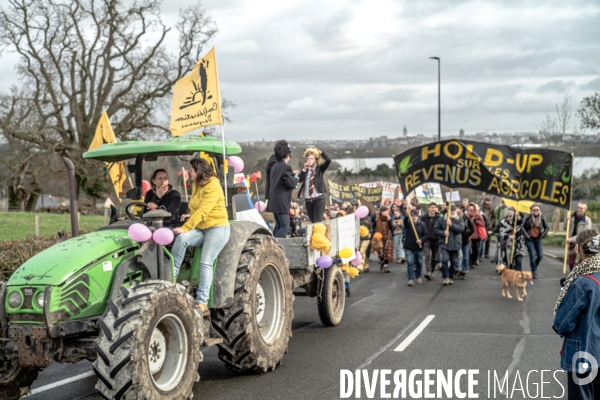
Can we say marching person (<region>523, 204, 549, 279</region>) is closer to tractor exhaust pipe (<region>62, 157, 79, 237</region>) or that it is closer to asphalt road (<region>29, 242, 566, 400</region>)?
asphalt road (<region>29, 242, 566, 400</region>)

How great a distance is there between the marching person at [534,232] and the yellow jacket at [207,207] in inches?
497

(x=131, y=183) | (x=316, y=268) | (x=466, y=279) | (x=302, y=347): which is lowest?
(x=466, y=279)

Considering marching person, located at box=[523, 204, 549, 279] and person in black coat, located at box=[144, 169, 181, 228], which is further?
marching person, located at box=[523, 204, 549, 279]

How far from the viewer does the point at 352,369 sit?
8.01 m

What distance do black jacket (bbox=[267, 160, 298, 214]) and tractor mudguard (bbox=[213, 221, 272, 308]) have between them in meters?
2.53

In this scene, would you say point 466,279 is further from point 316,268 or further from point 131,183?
point 131,183

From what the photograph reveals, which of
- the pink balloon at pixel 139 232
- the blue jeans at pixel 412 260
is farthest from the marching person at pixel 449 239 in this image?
the pink balloon at pixel 139 232

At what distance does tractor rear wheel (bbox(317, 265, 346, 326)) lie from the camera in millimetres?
10602

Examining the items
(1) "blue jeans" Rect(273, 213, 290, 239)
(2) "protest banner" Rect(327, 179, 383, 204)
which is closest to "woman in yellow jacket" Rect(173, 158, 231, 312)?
(1) "blue jeans" Rect(273, 213, 290, 239)

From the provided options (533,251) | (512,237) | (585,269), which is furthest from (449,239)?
(585,269)

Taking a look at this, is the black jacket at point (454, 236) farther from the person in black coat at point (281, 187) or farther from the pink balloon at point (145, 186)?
the pink balloon at point (145, 186)

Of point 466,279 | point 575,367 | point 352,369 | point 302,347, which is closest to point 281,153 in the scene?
point 302,347

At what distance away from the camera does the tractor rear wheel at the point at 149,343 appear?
546cm

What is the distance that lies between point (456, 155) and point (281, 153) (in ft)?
26.5
